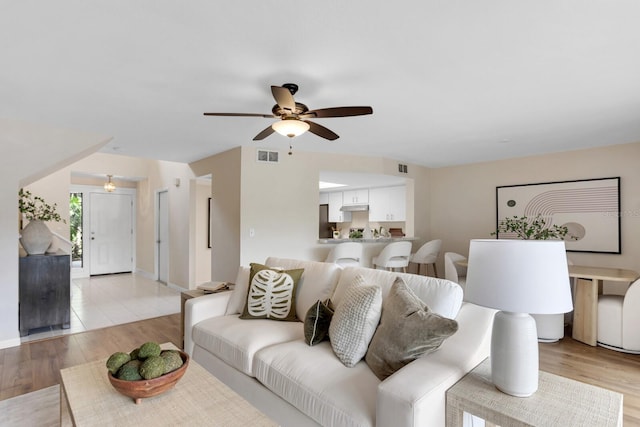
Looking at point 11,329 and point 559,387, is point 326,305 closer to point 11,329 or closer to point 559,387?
point 559,387

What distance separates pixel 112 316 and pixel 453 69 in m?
4.73

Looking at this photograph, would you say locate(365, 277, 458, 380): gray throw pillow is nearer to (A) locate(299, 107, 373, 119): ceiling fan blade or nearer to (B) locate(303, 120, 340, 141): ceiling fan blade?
(A) locate(299, 107, 373, 119): ceiling fan blade

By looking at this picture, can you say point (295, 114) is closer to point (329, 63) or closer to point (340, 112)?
point (340, 112)

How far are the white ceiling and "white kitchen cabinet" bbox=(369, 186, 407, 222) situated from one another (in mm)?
3532

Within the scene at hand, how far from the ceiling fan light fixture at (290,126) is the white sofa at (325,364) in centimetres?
104

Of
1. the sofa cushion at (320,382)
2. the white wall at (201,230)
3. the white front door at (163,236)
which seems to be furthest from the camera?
the white front door at (163,236)

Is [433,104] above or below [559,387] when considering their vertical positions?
above

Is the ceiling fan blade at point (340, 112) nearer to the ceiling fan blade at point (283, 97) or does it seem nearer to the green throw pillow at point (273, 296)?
the ceiling fan blade at point (283, 97)

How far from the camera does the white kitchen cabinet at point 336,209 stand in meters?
8.30

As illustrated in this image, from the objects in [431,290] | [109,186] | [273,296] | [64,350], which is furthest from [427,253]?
[109,186]

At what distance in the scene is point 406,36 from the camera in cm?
180

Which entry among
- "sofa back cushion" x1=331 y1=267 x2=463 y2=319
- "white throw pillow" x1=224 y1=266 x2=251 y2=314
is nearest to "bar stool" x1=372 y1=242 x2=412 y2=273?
"white throw pillow" x1=224 y1=266 x2=251 y2=314

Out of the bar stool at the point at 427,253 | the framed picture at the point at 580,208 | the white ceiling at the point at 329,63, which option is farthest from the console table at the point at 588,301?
the bar stool at the point at 427,253

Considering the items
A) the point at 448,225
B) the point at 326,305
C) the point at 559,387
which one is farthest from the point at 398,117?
the point at 448,225
